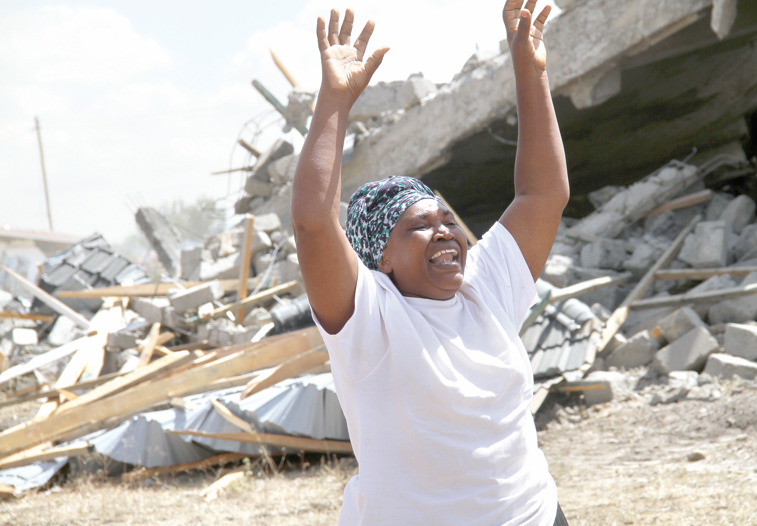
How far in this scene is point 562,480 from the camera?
4.24 metres

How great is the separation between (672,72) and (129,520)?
30.2 feet

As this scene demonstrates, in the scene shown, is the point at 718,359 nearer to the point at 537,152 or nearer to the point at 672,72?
the point at 537,152

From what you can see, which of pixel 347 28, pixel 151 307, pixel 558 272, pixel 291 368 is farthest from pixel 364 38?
pixel 151 307

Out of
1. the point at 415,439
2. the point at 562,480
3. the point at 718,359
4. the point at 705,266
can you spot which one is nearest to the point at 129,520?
the point at 562,480

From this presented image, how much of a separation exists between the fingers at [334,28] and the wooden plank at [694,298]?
6282mm

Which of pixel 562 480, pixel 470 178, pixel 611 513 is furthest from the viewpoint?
pixel 470 178

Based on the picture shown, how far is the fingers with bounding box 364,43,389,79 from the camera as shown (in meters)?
1.53

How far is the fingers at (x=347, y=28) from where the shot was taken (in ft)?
5.05

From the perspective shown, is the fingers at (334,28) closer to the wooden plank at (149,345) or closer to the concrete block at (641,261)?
the wooden plank at (149,345)

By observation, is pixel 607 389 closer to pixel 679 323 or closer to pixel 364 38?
pixel 679 323

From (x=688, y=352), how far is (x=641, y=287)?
5.09 ft

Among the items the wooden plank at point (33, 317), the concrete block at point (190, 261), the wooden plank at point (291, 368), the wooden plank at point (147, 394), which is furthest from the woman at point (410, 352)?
the wooden plank at point (33, 317)

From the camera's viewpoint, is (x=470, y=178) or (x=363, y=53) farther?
(x=470, y=178)

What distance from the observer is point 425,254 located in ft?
5.38
